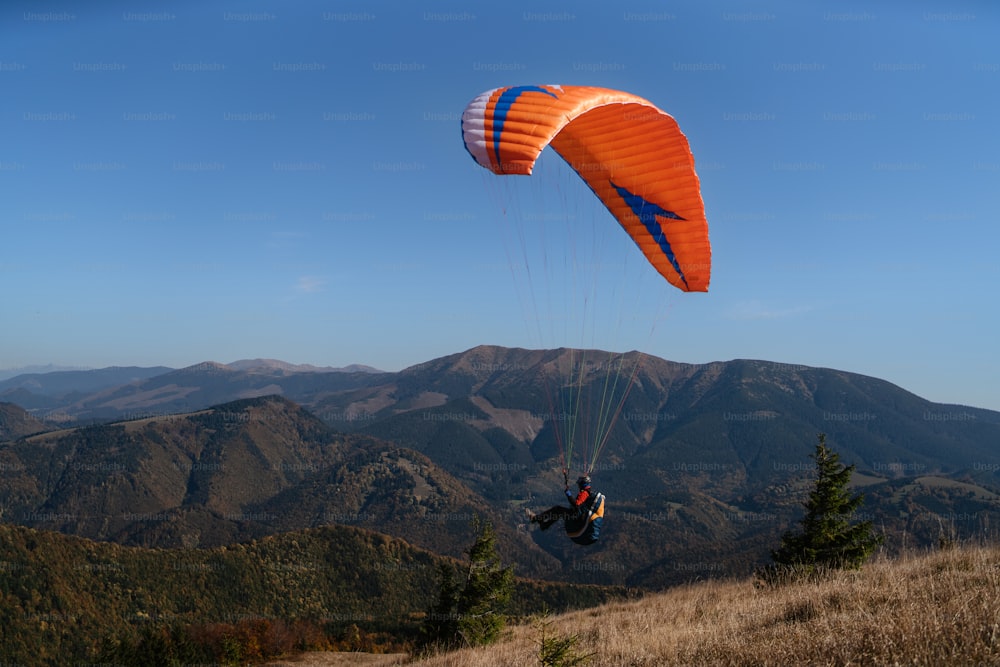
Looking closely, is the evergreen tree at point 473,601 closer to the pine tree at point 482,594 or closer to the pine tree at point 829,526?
the pine tree at point 482,594

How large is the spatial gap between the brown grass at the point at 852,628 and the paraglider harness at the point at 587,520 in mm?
2844

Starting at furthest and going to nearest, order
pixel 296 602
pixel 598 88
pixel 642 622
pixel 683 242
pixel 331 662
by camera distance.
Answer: pixel 296 602 < pixel 331 662 < pixel 683 242 < pixel 598 88 < pixel 642 622

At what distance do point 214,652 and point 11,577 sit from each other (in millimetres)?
59722

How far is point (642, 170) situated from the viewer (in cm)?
1508

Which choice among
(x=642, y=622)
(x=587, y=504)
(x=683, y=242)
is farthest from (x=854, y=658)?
(x=683, y=242)

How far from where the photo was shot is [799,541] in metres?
23.1

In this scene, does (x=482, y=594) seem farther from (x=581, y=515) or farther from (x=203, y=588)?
(x=203, y=588)

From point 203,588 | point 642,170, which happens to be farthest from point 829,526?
point 203,588

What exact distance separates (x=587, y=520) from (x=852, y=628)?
269 inches

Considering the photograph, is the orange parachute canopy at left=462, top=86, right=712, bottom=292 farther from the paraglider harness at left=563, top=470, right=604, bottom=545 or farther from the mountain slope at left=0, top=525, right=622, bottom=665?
the mountain slope at left=0, top=525, right=622, bottom=665

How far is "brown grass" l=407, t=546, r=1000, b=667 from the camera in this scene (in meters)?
4.39

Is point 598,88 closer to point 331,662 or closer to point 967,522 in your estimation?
point 331,662

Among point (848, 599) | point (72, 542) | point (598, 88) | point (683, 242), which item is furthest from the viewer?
point (72, 542)

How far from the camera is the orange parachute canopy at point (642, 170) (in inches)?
519
